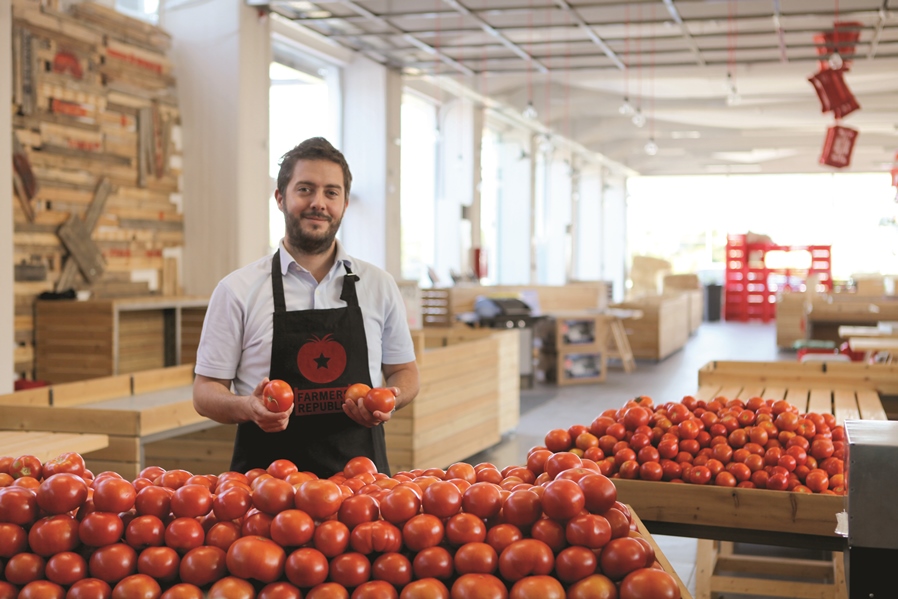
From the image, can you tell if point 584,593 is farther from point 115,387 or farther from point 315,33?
point 315,33

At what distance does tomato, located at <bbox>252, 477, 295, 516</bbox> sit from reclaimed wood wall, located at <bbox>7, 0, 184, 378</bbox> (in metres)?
5.83

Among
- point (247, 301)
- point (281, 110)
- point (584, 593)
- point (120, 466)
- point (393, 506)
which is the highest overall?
point (281, 110)

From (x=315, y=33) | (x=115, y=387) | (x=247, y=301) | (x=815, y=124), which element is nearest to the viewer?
(x=247, y=301)

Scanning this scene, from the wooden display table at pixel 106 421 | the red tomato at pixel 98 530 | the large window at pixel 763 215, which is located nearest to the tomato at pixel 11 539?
the red tomato at pixel 98 530

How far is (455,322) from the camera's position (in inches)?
468

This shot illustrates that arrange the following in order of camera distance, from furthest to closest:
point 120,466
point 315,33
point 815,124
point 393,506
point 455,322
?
point 815,124, point 455,322, point 315,33, point 120,466, point 393,506

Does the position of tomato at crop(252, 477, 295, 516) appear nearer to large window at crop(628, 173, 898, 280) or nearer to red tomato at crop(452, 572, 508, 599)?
red tomato at crop(452, 572, 508, 599)

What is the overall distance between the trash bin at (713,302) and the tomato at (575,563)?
24.5m

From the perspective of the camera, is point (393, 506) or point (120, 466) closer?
point (393, 506)

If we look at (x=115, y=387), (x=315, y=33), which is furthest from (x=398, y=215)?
(x=115, y=387)

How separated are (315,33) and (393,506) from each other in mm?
10031

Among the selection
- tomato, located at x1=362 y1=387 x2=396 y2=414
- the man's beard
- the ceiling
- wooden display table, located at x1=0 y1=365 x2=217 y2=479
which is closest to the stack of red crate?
the ceiling

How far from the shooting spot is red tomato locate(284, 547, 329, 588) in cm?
162

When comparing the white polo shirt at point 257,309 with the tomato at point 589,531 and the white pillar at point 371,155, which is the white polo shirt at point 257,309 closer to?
the tomato at point 589,531
